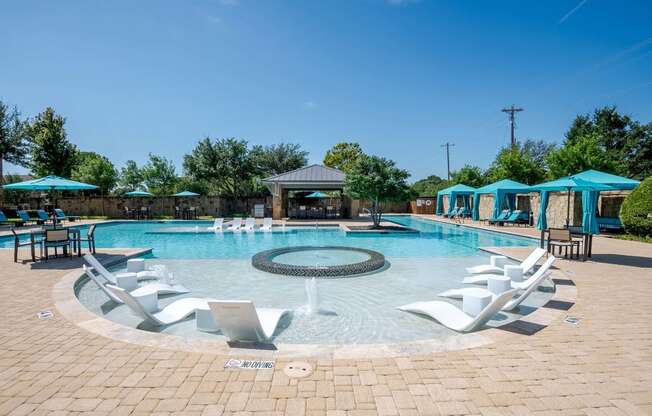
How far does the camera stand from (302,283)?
6719 millimetres

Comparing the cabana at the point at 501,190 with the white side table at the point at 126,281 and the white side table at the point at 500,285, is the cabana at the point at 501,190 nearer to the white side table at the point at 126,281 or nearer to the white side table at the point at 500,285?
the white side table at the point at 500,285

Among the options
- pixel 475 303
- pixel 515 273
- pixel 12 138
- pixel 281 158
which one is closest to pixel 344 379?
pixel 475 303

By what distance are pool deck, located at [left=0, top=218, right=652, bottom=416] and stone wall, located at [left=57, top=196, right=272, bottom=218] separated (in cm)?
2155

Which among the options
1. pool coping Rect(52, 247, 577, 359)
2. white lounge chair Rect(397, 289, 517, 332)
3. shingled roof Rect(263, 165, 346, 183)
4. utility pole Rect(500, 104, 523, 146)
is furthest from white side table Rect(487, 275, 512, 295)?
utility pole Rect(500, 104, 523, 146)

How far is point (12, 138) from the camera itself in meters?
21.6

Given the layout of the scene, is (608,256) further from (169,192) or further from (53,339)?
(169,192)

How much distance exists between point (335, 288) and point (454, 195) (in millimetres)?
18670

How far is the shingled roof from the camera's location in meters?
20.0

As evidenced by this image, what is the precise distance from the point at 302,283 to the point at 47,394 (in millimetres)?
4676

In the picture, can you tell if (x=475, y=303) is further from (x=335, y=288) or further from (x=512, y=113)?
(x=512, y=113)

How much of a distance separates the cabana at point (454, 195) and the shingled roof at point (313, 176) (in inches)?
314

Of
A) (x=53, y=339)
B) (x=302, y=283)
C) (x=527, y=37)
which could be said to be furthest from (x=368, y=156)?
(x=53, y=339)

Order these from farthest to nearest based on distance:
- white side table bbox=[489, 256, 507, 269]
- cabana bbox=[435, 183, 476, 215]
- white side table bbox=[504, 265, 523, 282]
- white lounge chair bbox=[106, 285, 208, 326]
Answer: cabana bbox=[435, 183, 476, 215] < white side table bbox=[489, 256, 507, 269] < white side table bbox=[504, 265, 523, 282] < white lounge chair bbox=[106, 285, 208, 326]

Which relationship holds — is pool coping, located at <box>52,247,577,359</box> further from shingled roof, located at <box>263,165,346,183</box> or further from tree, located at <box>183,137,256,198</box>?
tree, located at <box>183,137,256,198</box>
